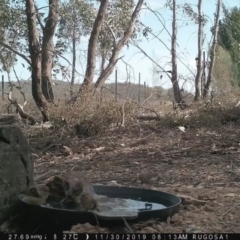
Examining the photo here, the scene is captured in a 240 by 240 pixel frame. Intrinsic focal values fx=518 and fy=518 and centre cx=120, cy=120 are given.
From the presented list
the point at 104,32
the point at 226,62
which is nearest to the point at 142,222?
the point at 104,32

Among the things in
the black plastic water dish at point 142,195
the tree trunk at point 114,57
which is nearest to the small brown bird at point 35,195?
the black plastic water dish at point 142,195

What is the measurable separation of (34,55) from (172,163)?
203 inches

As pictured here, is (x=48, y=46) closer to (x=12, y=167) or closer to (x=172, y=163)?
(x=172, y=163)

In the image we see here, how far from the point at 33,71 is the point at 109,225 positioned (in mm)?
7728

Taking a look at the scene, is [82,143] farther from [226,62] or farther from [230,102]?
[226,62]

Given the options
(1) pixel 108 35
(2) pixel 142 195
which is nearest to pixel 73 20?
(1) pixel 108 35

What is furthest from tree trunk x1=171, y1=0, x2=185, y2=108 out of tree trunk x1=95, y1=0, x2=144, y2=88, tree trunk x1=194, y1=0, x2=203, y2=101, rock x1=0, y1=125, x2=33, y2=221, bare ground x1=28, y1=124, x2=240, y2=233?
rock x1=0, y1=125, x2=33, y2=221

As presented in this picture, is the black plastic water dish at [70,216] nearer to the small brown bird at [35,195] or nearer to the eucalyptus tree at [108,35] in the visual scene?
the small brown bird at [35,195]

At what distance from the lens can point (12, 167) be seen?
130 inches

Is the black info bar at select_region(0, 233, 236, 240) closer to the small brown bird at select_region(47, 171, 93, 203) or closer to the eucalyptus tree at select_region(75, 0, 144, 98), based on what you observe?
the small brown bird at select_region(47, 171, 93, 203)

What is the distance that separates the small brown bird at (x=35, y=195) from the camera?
3.19 metres

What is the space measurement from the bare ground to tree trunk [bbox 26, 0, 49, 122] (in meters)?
1.89

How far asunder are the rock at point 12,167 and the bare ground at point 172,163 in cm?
51

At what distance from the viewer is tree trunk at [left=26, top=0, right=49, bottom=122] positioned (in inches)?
405
